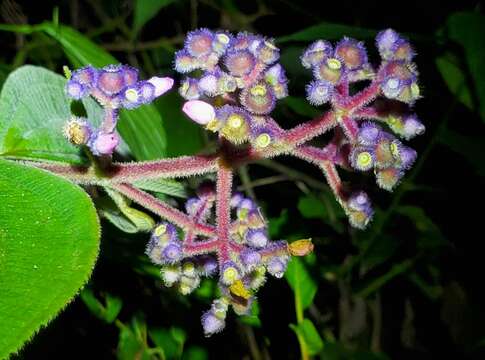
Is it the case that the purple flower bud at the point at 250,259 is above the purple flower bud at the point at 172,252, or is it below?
above

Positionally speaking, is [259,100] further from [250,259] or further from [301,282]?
[301,282]

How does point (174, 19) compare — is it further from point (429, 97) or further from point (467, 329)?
point (467, 329)

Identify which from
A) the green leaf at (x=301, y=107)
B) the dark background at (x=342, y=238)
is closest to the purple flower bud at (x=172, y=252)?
the dark background at (x=342, y=238)

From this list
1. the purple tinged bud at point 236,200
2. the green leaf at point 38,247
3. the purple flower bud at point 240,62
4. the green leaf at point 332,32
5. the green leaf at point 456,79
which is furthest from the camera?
the green leaf at point 456,79

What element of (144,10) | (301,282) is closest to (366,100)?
(301,282)

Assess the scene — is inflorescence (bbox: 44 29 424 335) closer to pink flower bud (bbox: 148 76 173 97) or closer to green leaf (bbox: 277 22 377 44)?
pink flower bud (bbox: 148 76 173 97)

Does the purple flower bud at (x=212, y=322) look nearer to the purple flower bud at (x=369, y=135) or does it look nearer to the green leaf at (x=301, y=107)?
the purple flower bud at (x=369, y=135)

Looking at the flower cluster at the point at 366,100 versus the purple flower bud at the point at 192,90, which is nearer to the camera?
the flower cluster at the point at 366,100
